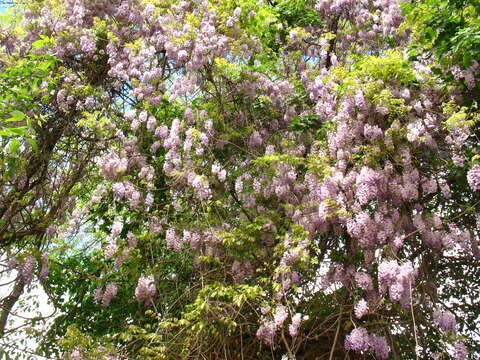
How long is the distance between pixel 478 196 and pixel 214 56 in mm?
3018

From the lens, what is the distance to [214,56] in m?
5.10

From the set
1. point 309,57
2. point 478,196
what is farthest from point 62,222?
point 478,196

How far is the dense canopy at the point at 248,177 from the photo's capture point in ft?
12.4

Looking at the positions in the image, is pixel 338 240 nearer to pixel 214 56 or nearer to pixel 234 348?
pixel 234 348

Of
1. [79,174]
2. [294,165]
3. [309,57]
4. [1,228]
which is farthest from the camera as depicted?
[309,57]

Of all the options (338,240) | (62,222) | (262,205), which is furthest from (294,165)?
(62,222)

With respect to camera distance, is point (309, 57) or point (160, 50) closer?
point (160, 50)

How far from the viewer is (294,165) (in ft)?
15.5

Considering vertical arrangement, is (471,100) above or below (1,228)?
above

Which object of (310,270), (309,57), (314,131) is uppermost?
(309,57)

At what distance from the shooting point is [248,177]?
194 inches

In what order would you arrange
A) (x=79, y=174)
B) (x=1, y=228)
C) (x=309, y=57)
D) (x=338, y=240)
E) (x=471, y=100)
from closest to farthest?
(x=471, y=100) → (x=338, y=240) → (x=1, y=228) → (x=79, y=174) → (x=309, y=57)

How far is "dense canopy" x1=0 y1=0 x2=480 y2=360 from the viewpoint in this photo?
379 cm

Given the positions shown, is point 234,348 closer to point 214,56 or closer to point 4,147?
point 214,56
